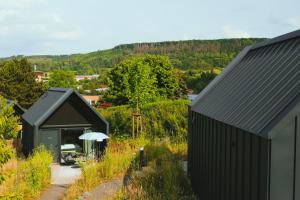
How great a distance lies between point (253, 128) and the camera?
6.61 m

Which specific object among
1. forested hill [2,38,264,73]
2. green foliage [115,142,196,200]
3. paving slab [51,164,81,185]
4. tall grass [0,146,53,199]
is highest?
forested hill [2,38,264,73]

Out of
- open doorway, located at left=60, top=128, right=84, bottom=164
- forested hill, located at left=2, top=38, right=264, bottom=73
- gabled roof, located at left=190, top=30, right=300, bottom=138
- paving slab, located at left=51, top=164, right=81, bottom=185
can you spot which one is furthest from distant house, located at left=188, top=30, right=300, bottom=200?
forested hill, located at left=2, top=38, right=264, bottom=73

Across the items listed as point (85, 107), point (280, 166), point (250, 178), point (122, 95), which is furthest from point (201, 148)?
point (122, 95)

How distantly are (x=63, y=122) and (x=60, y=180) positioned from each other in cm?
564

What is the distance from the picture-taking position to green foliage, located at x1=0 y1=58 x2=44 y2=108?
4109cm

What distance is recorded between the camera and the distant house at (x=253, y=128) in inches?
238

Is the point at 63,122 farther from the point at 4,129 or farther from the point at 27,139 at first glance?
the point at 4,129

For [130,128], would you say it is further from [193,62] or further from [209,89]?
[193,62]

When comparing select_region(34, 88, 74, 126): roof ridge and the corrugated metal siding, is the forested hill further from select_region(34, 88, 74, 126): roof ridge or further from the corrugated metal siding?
select_region(34, 88, 74, 126): roof ridge

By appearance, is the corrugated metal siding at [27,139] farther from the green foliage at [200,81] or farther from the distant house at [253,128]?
the green foliage at [200,81]

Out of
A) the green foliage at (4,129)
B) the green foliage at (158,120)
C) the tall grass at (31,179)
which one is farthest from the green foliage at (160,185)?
the green foliage at (158,120)

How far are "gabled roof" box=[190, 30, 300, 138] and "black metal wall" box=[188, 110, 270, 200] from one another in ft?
0.75

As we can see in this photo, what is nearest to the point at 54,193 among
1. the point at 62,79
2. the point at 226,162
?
the point at 226,162

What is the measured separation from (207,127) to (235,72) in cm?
199
